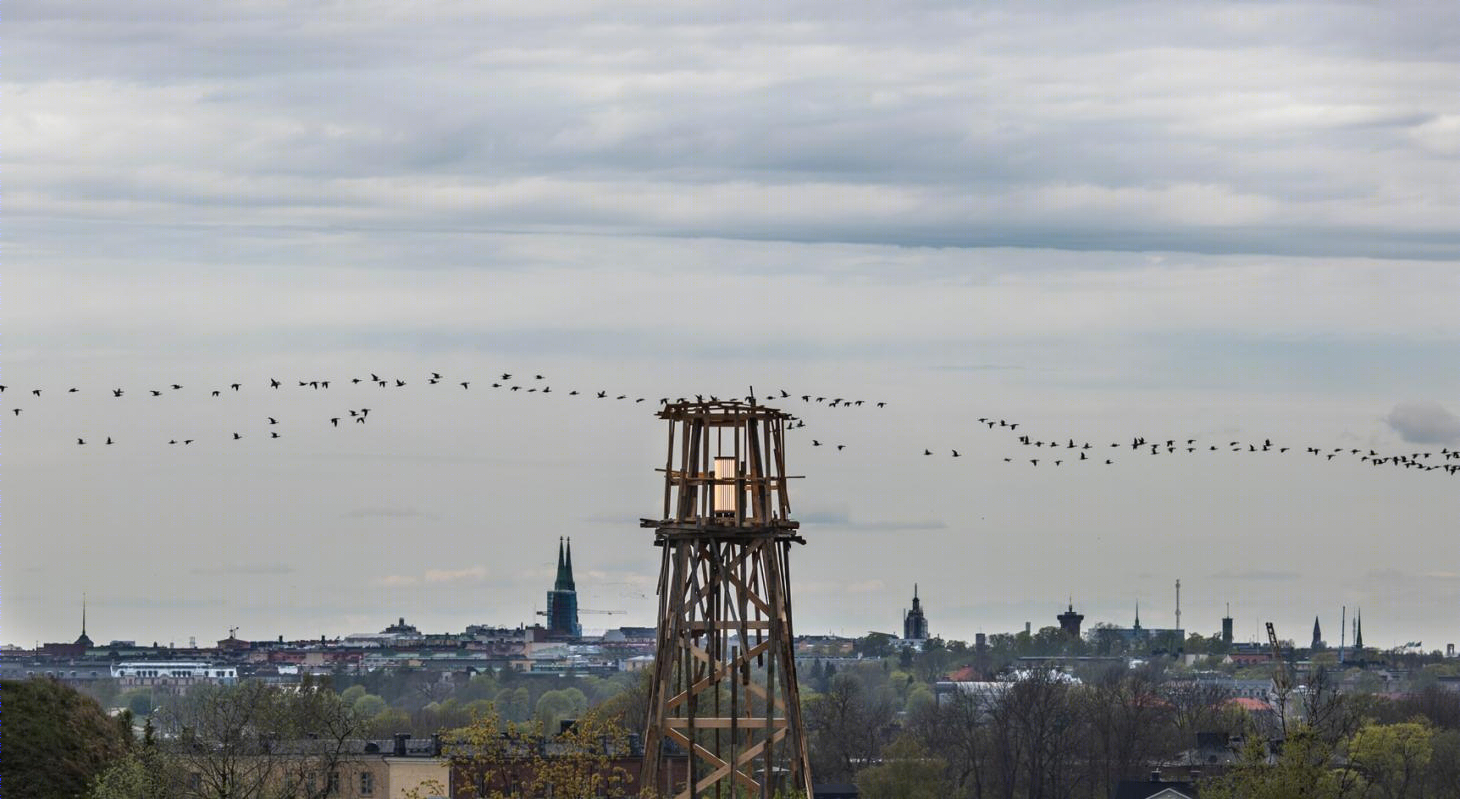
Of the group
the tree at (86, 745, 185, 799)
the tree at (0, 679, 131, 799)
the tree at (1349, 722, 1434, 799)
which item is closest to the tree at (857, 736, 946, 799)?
the tree at (1349, 722, 1434, 799)

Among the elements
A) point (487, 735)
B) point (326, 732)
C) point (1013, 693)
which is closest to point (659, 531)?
point (487, 735)

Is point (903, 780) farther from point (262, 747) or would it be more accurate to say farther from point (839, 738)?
point (262, 747)

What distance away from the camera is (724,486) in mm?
56688

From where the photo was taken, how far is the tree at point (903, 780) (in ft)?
431

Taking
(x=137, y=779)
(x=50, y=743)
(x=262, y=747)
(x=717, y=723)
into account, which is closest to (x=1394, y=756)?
(x=262, y=747)

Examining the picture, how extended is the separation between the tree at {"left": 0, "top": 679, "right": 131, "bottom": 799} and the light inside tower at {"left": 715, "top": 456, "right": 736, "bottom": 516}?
19.3 metres

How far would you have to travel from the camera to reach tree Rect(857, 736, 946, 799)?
431ft

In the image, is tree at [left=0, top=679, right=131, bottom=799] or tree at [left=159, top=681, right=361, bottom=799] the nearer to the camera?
tree at [left=0, top=679, right=131, bottom=799]

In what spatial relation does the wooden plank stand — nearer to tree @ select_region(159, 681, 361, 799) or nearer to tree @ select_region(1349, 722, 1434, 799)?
tree @ select_region(159, 681, 361, 799)

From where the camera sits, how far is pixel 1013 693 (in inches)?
6944

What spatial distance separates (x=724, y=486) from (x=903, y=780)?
78.0 meters

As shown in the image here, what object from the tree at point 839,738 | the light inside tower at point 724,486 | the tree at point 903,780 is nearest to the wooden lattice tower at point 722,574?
the light inside tower at point 724,486

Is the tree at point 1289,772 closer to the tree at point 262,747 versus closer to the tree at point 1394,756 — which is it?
the tree at point 262,747

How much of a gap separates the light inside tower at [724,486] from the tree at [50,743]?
19.3 m
